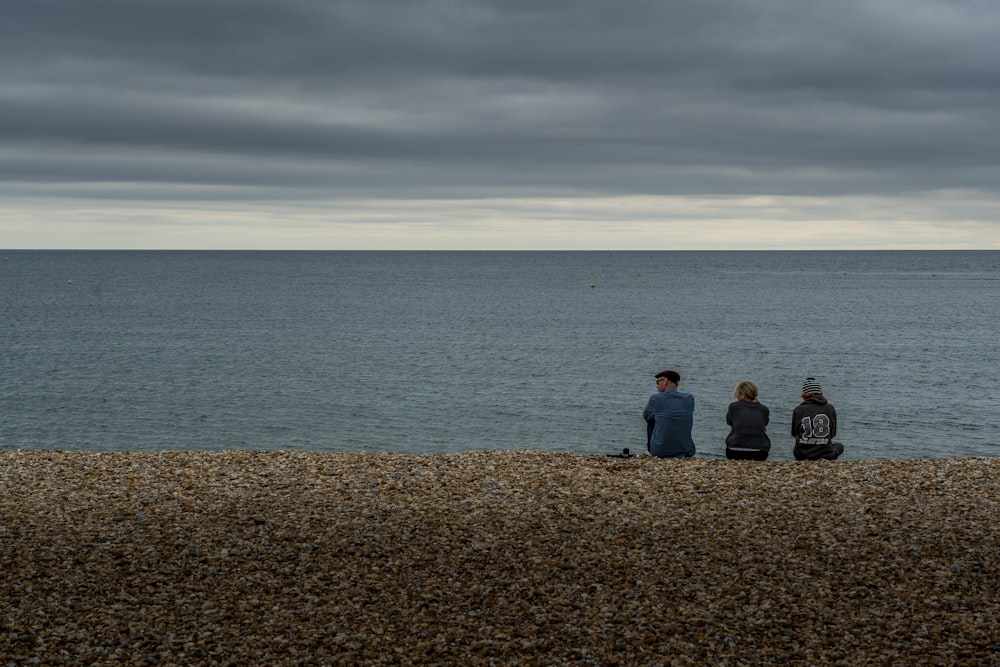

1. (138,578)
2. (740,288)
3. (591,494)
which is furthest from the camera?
(740,288)

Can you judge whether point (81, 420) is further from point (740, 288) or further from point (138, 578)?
point (740, 288)

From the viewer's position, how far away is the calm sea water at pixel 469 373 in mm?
29641

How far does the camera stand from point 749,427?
14188mm

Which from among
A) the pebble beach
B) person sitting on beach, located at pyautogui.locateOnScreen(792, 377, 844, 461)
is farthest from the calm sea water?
the pebble beach

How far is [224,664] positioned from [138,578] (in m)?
2.04

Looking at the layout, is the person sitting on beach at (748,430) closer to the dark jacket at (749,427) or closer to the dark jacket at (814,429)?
the dark jacket at (749,427)

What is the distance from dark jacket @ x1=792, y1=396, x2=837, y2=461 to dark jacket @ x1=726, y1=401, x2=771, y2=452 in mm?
718

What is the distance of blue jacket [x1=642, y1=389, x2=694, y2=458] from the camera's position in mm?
14273

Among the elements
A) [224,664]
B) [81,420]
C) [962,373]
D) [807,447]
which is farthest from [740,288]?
[224,664]

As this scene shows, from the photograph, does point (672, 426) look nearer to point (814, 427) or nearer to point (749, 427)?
point (749, 427)

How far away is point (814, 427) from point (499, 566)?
7623 millimetres

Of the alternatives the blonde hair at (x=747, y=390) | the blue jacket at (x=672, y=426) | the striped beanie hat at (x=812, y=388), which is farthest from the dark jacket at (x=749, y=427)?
the striped beanie hat at (x=812, y=388)

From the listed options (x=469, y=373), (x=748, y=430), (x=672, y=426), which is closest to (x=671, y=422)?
(x=672, y=426)

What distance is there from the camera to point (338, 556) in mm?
9156
